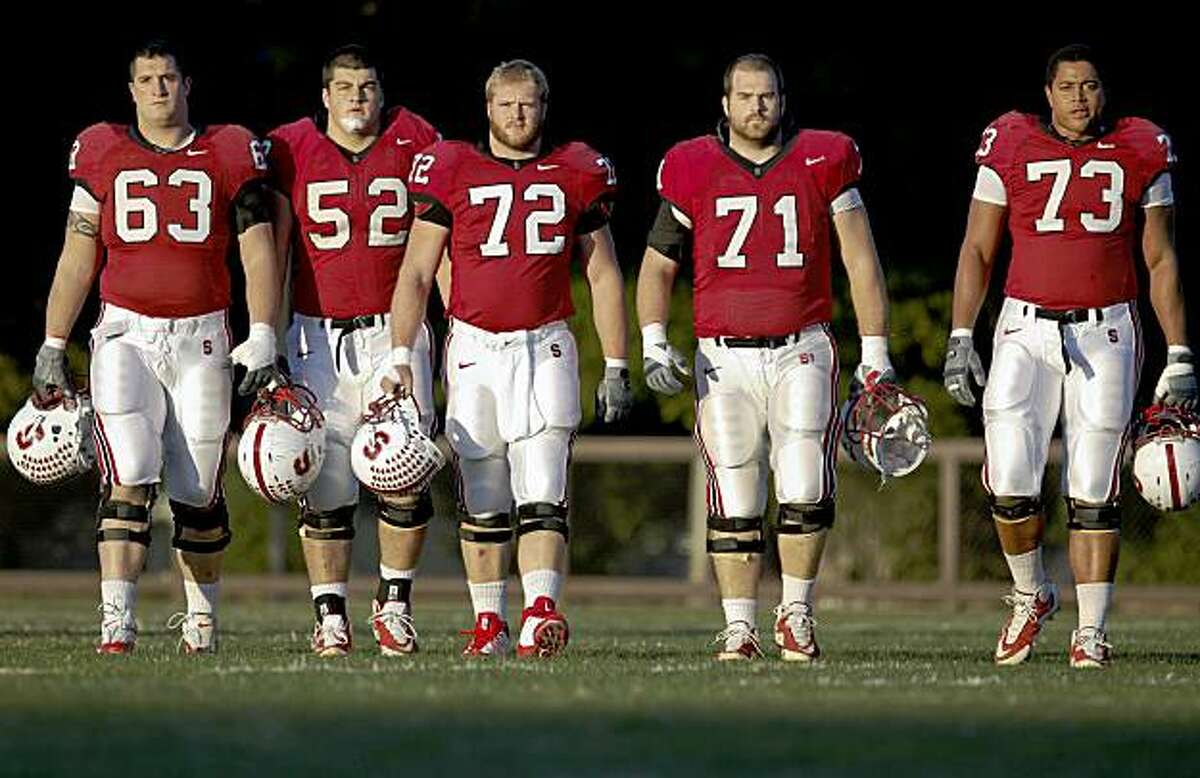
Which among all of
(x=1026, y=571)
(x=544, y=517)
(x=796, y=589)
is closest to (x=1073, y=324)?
(x=1026, y=571)

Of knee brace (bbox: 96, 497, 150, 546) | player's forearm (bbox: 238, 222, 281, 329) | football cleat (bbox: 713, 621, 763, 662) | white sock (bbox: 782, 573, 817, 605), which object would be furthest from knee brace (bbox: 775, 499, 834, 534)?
knee brace (bbox: 96, 497, 150, 546)

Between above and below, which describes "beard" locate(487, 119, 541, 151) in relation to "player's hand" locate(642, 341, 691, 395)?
above

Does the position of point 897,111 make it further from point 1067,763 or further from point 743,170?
point 1067,763

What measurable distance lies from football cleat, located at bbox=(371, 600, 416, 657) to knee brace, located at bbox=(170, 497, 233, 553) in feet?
2.19

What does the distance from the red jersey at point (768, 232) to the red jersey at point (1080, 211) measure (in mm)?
698

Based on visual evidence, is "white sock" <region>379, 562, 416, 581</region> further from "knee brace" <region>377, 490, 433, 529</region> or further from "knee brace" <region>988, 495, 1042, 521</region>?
"knee brace" <region>988, 495, 1042, 521</region>

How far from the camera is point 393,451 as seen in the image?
10.8 metres

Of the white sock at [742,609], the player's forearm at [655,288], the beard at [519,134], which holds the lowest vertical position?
the white sock at [742,609]

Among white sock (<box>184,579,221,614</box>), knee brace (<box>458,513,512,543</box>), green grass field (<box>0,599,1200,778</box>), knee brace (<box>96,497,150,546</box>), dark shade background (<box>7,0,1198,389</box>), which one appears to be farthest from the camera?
dark shade background (<box>7,0,1198,389</box>)

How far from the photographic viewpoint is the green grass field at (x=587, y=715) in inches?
289

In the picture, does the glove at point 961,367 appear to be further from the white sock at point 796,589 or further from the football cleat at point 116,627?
the football cleat at point 116,627

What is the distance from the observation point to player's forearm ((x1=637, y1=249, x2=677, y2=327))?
11.2m

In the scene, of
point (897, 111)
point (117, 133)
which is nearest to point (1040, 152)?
point (117, 133)

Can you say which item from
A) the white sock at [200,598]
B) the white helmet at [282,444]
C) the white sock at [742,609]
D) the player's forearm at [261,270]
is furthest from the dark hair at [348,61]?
the white sock at [742,609]
